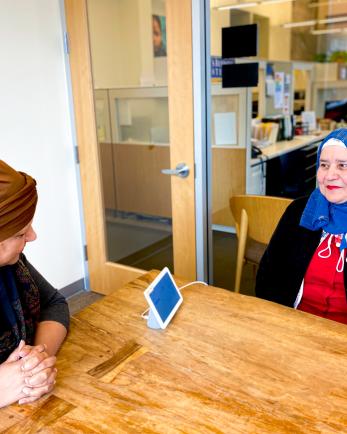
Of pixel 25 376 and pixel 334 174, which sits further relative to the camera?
pixel 334 174

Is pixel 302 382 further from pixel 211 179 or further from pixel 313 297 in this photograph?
pixel 211 179

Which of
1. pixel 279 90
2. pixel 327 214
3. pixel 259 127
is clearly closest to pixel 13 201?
pixel 327 214

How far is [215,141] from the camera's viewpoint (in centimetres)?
262

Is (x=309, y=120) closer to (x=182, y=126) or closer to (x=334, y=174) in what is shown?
(x=182, y=126)

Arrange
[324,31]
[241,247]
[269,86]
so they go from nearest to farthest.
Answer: [241,247]
[269,86]
[324,31]

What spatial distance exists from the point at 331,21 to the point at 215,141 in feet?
9.92

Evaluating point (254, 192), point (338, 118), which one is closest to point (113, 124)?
point (254, 192)

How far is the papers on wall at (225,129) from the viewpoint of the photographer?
2.62 meters

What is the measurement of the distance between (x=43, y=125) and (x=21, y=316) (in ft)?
6.21

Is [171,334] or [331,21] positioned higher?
[331,21]

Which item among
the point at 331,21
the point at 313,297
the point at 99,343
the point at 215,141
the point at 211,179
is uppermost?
the point at 331,21

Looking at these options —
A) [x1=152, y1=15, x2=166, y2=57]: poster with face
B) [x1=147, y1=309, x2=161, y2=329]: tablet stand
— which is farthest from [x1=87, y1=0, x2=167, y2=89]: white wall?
[x1=147, y1=309, x2=161, y2=329]: tablet stand

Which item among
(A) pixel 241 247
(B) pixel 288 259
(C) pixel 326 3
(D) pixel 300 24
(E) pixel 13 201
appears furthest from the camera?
(D) pixel 300 24

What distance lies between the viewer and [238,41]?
7.83 feet
